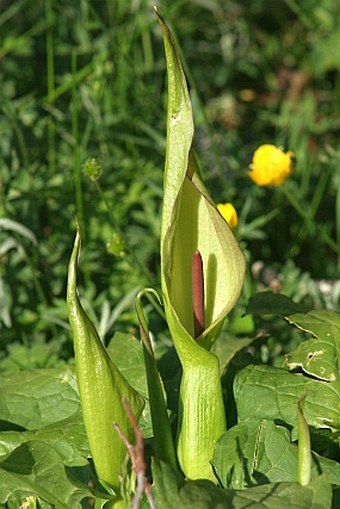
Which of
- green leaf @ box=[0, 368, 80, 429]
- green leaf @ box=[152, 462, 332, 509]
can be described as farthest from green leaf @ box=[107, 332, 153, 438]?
green leaf @ box=[152, 462, 332, 509]

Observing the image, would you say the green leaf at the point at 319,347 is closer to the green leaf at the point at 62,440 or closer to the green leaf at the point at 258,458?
the green leaf at the point at 258,458

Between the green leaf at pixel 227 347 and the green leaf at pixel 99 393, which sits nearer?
the green leaf at pixel 99 393

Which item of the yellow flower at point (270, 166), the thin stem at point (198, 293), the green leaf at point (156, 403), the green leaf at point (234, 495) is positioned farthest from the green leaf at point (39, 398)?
the yellow flower at point (270, 166)

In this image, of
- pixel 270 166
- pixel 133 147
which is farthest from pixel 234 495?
pixel 133 147

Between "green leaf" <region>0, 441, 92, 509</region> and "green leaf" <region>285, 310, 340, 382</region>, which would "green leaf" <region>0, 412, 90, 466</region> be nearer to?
"green leaf" <region>0, 441, 92, 509</region>

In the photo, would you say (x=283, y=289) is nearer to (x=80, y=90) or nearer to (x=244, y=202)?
(x=244, y=202)

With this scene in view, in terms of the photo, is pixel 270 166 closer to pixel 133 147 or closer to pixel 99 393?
pixel 133 147
